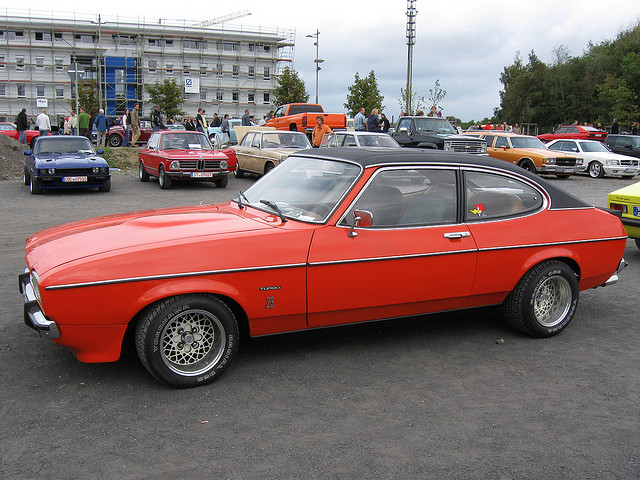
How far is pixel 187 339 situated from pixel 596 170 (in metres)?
21.7

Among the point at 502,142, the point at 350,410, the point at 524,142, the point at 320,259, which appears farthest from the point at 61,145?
the point at 524,142

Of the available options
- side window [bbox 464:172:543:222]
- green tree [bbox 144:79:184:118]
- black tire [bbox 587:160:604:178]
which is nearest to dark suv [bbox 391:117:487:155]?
black tire [bbox 587:160:604:178]

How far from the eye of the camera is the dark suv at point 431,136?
1834 cm

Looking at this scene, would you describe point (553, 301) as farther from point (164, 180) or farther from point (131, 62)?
point (131, 62)

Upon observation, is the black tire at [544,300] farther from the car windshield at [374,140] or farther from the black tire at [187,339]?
the car windshield at [374,140]

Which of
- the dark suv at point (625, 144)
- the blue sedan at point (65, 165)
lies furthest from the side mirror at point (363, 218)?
the dark suv at point (625, 144)

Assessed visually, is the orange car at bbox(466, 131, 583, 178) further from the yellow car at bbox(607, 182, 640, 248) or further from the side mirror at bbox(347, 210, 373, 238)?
the side mirror at bbox(347, 210, 373, 238)

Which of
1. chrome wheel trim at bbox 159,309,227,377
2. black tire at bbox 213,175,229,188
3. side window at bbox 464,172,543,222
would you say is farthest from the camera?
black tire at bbox 213,175,229,188

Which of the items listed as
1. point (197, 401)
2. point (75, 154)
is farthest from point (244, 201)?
point (75, 154)

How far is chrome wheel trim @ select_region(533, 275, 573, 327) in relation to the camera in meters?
4.92

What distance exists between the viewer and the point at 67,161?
14023 mm

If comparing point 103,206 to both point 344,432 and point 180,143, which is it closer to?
point 180,143

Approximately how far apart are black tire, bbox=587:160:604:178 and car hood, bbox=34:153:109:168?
57.1ft

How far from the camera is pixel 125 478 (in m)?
2.81
